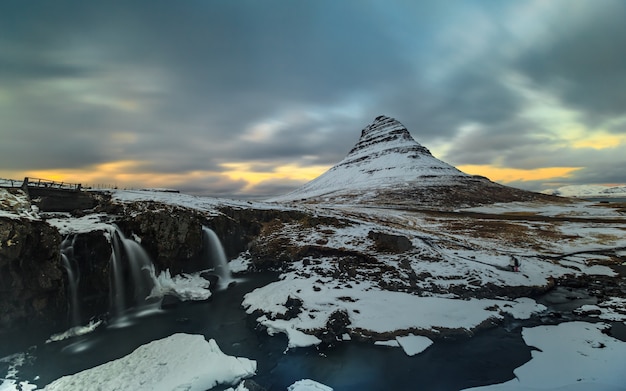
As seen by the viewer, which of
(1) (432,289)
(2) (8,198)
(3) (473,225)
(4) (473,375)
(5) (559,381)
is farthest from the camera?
(3) (473,225)


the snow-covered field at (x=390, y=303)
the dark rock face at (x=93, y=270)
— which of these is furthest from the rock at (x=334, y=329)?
the dark rock face at (x=93, y=270)

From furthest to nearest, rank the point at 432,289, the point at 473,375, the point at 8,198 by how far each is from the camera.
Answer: the point at 432,289 < the point at 8,198 < the point at 473,375

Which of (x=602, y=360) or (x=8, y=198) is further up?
(x=8, y=198)

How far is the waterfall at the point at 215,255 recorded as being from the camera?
32094 mm

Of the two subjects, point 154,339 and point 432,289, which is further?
point 432,289

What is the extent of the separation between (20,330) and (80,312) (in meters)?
3.03

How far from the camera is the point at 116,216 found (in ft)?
90.4

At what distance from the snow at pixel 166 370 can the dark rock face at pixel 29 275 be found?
22.5 ft

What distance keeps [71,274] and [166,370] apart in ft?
37.9

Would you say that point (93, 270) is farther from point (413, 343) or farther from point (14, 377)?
point (413, 343)

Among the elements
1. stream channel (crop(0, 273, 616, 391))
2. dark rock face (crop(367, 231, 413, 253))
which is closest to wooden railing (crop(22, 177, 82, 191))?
stream channel (crop(0, 273, 616, 391))

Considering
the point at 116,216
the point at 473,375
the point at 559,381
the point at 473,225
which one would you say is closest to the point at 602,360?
the point at 559,381

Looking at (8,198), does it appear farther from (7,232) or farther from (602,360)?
(602,360)

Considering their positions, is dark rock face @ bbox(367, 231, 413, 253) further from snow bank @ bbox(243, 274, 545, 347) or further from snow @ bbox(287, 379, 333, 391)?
snow @ bbox(287, 379, 333, 391)
